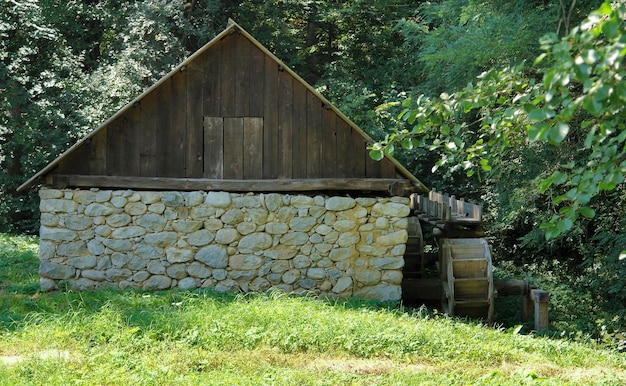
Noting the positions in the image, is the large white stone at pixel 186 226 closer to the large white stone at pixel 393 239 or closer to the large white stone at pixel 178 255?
the large white stone at pixel 178 255

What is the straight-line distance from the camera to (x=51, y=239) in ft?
34.1

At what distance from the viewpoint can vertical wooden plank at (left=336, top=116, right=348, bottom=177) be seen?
10367mm

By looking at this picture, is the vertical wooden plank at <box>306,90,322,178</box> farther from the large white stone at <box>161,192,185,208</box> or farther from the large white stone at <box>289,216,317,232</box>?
the large white stone at <box>161,192,185,208</box>

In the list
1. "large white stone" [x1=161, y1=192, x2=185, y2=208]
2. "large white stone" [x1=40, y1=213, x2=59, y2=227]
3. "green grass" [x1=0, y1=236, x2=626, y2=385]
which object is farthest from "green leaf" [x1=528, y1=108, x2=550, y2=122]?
"large white stone" [x1=40, y1=213, x2=59, y2=227]

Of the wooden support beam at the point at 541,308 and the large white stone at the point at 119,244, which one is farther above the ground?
the large white stone at the point at 119,244

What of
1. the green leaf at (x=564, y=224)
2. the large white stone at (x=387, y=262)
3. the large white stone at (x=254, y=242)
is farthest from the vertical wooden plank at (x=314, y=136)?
the green leaf at (x=564, y=224)

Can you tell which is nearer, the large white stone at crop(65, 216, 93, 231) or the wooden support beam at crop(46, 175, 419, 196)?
the wooden support beam at crop(46, 175, 419, 196)

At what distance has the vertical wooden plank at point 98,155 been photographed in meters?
10.4

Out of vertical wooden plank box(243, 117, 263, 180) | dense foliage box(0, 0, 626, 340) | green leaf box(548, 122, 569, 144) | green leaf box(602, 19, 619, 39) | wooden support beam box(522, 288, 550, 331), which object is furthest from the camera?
dense foliage box(0, 0, 626, 340)

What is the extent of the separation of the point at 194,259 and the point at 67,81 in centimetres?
1001

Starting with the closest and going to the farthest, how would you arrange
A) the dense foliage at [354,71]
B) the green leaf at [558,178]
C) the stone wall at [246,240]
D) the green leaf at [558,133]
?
the green leaf at [558,133], the green leaf at [558,178], the stone wall at [246,240], the dense foliage at [354,71]

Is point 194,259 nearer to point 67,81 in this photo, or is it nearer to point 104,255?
point 104,255

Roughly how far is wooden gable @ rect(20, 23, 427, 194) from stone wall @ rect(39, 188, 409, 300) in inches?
13.6

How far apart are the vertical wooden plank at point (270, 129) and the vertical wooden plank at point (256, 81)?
0.06 meters
